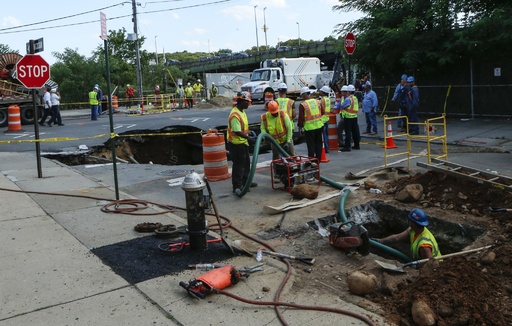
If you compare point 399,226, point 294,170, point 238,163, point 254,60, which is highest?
point 254,60

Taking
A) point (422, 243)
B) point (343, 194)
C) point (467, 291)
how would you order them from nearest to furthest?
point (467, 291)
point (422, 243)
point (343, 194)

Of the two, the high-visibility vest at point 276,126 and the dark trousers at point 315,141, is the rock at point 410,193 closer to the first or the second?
the high-visibility vest at point 276,126

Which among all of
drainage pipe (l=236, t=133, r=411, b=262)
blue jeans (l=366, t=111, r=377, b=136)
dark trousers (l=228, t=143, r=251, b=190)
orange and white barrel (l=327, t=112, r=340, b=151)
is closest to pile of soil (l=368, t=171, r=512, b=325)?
drainage pipe (l=236, t=133, r=411, b=262)

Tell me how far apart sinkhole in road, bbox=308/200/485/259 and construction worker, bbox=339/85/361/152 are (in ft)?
19.5

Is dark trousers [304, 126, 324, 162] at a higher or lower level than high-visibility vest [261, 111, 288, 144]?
lower

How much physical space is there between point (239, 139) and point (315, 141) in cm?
281

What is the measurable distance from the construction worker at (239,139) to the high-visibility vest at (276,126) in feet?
2.40

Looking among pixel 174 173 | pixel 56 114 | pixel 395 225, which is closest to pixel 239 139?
pixel 174 173

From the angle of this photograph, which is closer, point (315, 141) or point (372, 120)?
point (315, 141)

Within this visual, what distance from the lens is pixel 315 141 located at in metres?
12.0

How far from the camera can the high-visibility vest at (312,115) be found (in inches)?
461

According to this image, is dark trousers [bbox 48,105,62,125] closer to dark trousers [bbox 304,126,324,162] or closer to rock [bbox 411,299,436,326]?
dark trousers [bbox 304,126,324,162]

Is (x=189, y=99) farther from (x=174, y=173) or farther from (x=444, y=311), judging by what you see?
(x=444, y=311)

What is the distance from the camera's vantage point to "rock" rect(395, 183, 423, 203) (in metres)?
8.47
